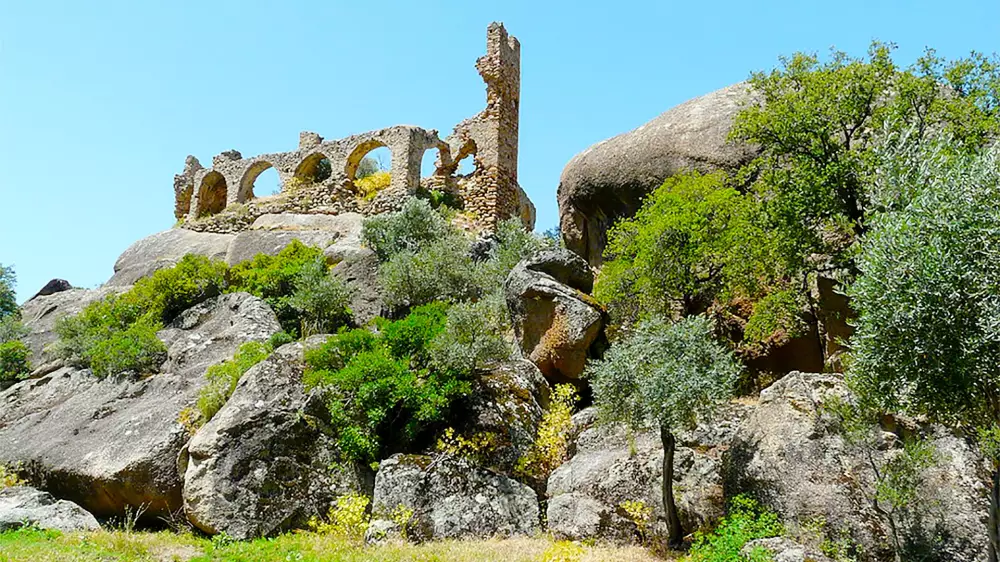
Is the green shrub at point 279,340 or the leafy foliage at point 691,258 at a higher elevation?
the leafy foliage at point 691,258

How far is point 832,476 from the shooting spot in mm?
10508

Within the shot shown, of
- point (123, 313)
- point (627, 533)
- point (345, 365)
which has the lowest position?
point (627, 533)

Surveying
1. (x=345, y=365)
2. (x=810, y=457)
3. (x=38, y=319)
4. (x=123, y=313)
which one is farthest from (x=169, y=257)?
(x=810, y=457)

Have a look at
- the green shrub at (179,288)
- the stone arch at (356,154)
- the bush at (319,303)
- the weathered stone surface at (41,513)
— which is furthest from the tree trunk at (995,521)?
the stone arch at (356,154)

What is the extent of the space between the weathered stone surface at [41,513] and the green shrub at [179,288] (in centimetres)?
802

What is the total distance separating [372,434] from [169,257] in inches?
827

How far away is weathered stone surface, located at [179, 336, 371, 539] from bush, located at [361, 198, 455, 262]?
9.50 meters

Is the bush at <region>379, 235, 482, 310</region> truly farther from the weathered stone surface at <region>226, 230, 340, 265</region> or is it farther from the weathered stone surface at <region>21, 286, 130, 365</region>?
the weathered stone surface at <region>21, 286, 130, 365</region>

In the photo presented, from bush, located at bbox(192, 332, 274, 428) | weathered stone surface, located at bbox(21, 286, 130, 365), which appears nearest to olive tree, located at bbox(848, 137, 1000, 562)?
bush, located at bbox(192, 332, 274, 428)

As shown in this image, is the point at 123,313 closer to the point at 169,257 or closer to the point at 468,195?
the point at 169,257

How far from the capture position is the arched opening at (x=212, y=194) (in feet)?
121

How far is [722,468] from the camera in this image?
11.5 meters

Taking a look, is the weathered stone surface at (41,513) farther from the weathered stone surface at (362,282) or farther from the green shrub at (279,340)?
the weathered stone surface at (362,282)

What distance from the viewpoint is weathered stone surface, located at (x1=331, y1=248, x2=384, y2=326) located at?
21.7 m
